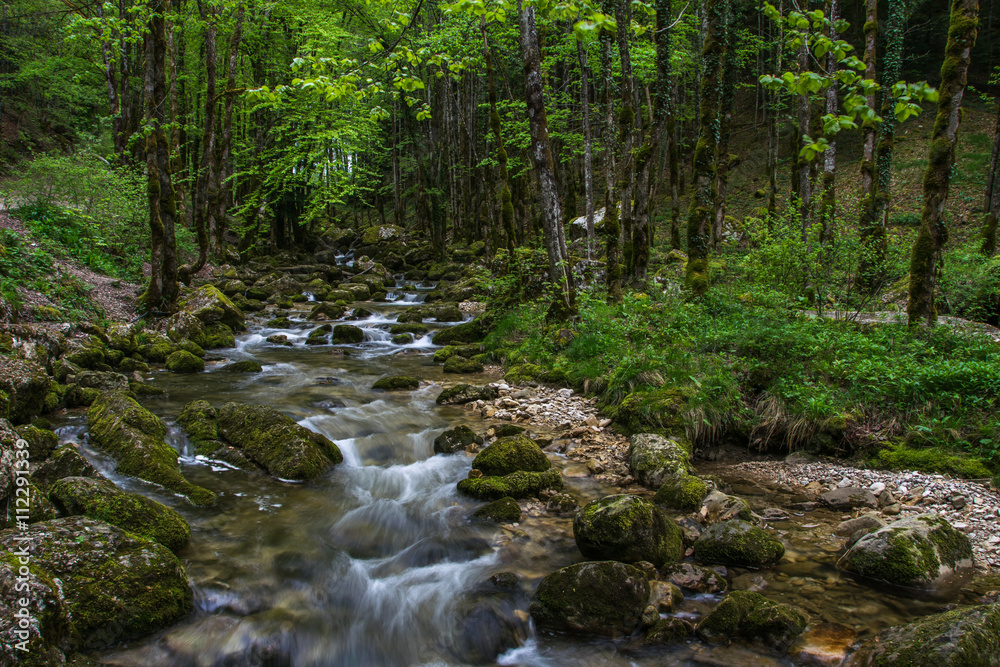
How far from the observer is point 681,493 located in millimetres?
6125

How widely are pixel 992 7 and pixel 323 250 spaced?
4351 centimetres

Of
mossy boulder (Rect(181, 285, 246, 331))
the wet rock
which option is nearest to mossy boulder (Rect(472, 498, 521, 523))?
the wet rock

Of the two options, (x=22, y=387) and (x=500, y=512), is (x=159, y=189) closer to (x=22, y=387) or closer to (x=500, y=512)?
(x=22, y=387)

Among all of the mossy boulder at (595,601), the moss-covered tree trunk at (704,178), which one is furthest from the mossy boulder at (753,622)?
the moss-covered tree trunk at (704,178)

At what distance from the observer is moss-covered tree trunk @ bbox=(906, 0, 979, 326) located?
8.32 m

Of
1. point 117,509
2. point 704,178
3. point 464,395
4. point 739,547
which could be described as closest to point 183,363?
point 464,395

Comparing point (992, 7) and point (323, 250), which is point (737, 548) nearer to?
point (323, 250)

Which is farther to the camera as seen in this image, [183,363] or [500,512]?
[183,363]

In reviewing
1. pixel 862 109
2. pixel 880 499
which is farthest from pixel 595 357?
pixel 862 109

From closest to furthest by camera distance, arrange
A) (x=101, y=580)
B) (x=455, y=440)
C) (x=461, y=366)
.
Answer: (x=101, y=580) < (x=455, y=440) < (x=461, y=366)

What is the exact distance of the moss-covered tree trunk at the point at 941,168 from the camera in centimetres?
832

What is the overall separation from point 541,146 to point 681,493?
26.6ft

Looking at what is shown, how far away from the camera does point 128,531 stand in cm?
468

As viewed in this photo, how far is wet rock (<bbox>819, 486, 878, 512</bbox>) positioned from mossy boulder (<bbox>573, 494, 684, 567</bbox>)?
7.20 ft
